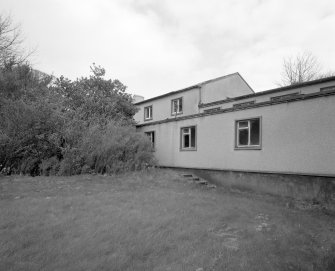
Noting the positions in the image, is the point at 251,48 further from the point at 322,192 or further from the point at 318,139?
the point at 322,192

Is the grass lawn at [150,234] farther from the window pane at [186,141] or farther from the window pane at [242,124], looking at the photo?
the window pane at [186,141]

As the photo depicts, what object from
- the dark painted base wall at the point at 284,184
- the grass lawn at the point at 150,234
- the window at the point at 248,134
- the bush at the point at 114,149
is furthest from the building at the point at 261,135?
the grass lawn at the point at 150,234

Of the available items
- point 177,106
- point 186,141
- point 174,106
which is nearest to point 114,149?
point 186,141

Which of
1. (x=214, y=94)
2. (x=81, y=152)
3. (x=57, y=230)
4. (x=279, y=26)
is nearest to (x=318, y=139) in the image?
(x=279, y=26)

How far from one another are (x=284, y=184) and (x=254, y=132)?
9.20ft

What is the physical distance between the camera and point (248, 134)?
12508 millimetres

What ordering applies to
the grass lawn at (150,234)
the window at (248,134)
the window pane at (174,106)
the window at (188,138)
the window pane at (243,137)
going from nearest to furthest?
the grass lawn at (150,234), the window at (248,134), the window pane at (243,137), the window at (188,138), the window pane at (174,106)

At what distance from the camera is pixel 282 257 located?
181 inches

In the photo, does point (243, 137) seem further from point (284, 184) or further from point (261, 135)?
point (284, 184)

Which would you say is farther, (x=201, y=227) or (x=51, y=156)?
(x=51, y=156)

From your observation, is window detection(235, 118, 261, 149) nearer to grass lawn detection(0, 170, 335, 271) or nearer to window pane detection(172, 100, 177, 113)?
grass lawn detection(0, 170, 335, 271)

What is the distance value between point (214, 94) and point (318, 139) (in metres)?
12.8

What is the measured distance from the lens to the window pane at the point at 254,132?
12.1 metres

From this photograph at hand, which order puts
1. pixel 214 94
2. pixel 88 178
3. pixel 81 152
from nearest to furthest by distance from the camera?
pixel 88 178
pixel 81 152
pixel 214 94
